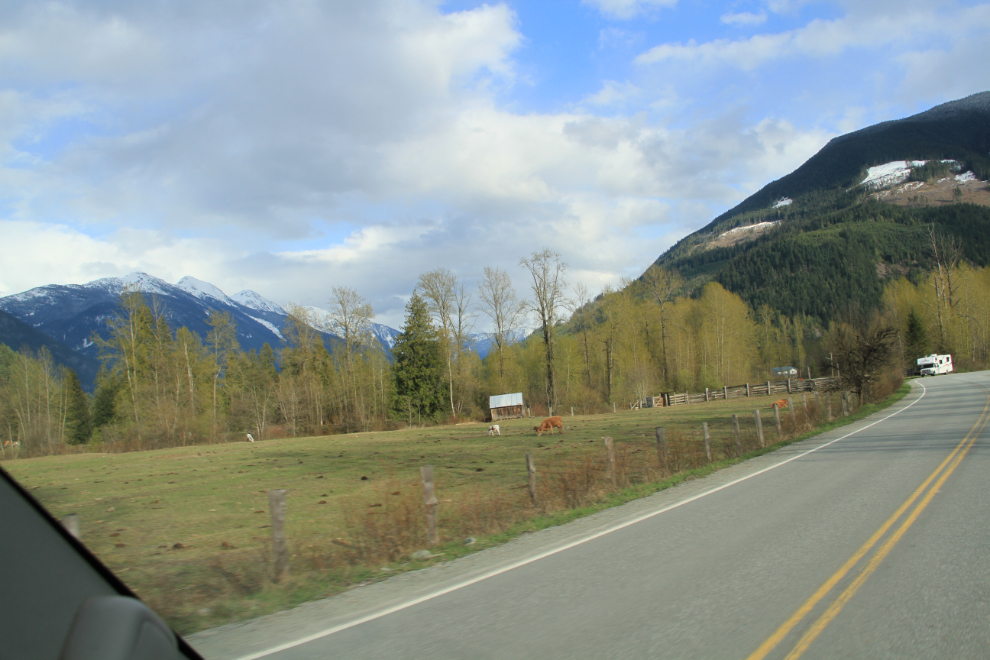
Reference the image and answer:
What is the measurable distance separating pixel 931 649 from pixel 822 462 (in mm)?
12077

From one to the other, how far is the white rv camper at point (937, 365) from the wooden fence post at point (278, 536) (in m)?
99.9

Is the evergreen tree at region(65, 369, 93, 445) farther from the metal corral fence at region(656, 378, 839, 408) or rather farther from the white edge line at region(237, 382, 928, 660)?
the white edge line at region(237, 382, 928, 660)

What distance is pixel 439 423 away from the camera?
64.9 meters

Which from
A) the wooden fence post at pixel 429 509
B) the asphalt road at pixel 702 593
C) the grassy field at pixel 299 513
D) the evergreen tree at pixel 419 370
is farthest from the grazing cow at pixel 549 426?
the evergreen tree at pixel 419 370

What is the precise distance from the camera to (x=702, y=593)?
18.9 ft

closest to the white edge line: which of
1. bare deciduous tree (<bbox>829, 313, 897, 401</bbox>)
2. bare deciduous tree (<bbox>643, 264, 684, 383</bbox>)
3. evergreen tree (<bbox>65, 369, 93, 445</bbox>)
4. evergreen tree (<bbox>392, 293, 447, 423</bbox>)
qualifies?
bare deciduous tree (<bbox>829, 313, 897, 401</bbox>)

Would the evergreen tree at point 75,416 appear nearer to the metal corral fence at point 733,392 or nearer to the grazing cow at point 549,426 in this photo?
the grazing cow at point 549,426

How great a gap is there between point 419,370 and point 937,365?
74319 mm

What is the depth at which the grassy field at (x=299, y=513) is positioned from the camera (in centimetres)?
761

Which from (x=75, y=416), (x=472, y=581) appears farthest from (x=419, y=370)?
(x=472, y=581)

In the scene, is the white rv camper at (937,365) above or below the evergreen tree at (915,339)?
below

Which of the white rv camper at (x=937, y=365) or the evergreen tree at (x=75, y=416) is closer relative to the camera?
the evergreen tree at (x=75, y=416)

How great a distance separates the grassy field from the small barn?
130ft

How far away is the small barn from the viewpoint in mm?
66438
